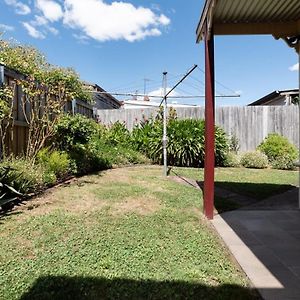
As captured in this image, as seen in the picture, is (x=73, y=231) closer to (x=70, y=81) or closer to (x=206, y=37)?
(x=206, y=37)

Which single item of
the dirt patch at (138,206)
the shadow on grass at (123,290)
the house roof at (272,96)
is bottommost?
the shadow on grass at (123,290)

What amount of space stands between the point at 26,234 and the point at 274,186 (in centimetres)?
558

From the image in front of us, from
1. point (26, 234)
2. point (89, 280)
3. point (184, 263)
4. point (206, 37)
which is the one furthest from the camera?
point (206, 37)

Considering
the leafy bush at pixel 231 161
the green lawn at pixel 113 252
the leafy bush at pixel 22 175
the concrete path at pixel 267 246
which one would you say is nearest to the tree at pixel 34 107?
the leafy bush at pixel 22 175

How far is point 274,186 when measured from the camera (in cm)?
751

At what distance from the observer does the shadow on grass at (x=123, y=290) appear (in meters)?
2.47

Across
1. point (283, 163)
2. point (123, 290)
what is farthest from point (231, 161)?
point (123, 290)

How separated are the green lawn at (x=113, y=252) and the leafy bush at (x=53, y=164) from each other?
0.92 m

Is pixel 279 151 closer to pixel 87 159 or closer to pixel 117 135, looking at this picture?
pixel 117 135

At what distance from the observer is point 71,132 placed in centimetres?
777

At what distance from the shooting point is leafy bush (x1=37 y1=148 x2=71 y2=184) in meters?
6.51

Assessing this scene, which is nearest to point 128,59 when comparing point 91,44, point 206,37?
point 91,44

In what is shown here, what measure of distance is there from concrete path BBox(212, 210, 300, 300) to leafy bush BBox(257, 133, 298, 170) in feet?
20.6

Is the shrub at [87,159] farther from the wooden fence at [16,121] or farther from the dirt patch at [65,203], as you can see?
the dirt patch at [65,203]
